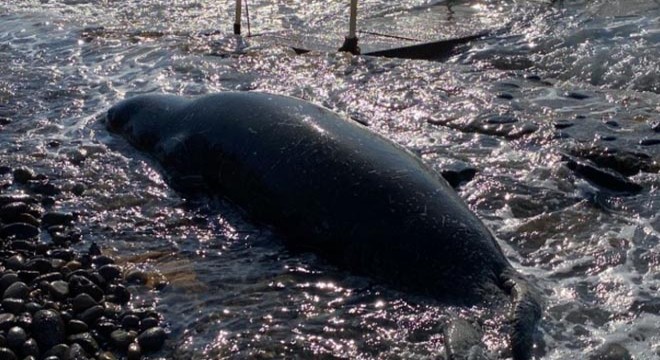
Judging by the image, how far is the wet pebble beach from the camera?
518cm

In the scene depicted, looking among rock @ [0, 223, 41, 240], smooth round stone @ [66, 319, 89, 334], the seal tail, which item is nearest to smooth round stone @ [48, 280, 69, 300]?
smooth round stone @ [66, 319, 89, 334]

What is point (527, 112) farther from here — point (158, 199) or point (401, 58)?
point (158, 199)

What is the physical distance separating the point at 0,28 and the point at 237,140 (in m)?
7.64

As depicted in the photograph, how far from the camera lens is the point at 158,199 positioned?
24.1ft

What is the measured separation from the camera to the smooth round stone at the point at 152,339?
523 centimetres

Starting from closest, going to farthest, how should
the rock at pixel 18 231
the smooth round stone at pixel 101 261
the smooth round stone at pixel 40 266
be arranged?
the smooth round stone at pixel 40 266, the smooth round stone at pixel 101 261, the rock at pixel 18 231

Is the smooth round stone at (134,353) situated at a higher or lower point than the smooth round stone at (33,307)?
lower

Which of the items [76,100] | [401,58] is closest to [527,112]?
[401,58]

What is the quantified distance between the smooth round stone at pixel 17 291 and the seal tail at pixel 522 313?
9.07 feet

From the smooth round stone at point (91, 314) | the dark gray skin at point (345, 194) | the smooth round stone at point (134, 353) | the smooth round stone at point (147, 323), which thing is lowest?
the smooth round stone at point (134, 353)

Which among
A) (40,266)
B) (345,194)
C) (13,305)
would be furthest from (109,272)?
(345,194)

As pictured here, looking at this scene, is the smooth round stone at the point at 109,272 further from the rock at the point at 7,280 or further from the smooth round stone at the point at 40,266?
the rock at the point at 7,280

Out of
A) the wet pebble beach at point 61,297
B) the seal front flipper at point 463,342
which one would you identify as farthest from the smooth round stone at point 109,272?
the seal front flipper at point 463,342

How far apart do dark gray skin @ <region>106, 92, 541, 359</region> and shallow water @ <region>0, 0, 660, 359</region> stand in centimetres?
14
